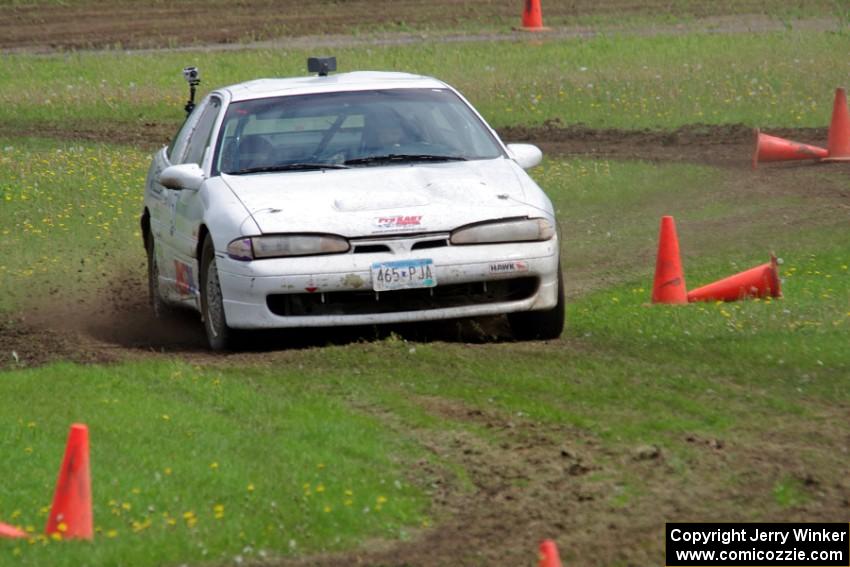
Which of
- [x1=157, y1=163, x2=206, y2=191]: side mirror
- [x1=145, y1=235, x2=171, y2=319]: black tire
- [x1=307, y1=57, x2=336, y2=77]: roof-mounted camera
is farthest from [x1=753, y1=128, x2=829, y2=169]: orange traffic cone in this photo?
[x1=157, y1=163, x2=206, y2=191]: side mirror

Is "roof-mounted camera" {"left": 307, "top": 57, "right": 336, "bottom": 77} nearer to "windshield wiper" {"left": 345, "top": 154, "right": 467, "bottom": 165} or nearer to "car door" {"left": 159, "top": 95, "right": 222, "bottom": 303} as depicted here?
"car door" {"left": 159, "top": 95, "right": 222, "bottom": 303}

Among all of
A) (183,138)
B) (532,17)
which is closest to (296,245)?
(183,138)

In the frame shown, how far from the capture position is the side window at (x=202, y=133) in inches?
415

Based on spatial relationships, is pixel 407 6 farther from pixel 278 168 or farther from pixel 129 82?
pixel 278 168

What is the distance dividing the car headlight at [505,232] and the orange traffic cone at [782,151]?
8402 millimetres

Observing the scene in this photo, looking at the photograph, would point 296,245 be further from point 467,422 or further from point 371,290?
point 467,422

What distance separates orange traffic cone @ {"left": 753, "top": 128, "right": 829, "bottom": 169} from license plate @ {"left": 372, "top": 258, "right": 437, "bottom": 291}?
8866 millimetres

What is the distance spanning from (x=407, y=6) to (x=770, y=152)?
1645 centimetres

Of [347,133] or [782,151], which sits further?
[782,151]

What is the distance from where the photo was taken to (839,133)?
57.7 ft

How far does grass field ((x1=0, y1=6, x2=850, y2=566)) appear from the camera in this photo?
19.9 ft

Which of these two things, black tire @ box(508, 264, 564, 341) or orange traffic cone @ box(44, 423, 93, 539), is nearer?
orange traffic cone @ box(44, 423, 93, 539)

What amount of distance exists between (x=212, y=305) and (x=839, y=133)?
971 cm

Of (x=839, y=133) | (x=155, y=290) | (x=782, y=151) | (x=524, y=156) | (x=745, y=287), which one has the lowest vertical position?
(x=782, y=151)
